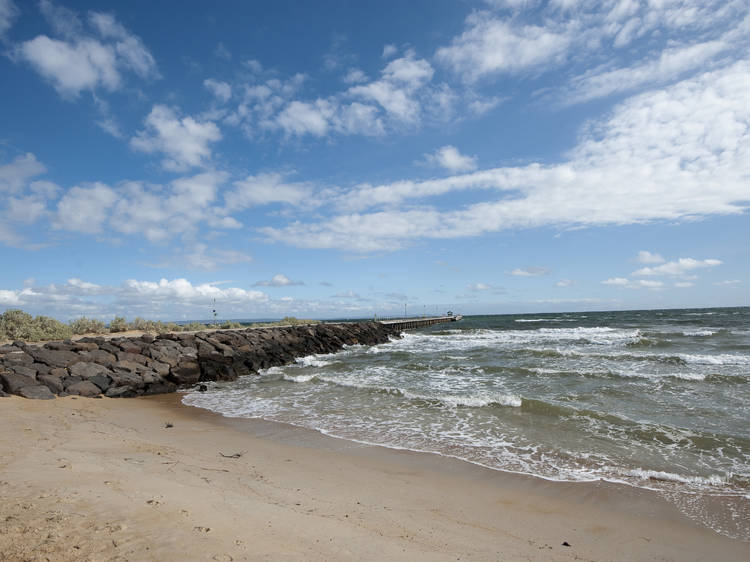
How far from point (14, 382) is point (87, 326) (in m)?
14.6

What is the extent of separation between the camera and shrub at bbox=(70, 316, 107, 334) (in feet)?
75.8

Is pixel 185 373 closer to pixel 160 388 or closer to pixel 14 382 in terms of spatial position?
pixel 160 388

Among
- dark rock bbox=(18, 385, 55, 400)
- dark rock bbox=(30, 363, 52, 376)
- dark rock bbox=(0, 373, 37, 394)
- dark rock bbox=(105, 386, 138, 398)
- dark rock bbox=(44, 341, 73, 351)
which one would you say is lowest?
dark rock bbox=(105, 386, 138, 398)

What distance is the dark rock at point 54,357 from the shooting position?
12.8m

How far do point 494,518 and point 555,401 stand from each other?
733cm

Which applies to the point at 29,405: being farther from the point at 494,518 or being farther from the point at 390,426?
the point at 494,518

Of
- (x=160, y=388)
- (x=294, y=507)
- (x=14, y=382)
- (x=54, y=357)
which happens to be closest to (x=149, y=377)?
(x=160, y=388)


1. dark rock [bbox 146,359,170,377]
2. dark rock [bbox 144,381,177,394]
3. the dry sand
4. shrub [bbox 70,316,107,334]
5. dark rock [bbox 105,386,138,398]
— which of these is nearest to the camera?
the dry sand

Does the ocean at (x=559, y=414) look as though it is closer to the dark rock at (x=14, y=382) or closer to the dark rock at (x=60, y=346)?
the dark rock at (x=14, y=382)

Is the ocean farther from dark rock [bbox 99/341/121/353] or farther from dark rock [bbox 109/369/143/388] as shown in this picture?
dark rock [bbox 99/341/121/353]

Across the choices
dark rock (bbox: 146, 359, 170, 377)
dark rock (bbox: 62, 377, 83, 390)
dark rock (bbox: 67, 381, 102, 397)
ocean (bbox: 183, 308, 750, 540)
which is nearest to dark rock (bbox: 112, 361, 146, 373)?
dark rock (bbox: 146, 359, 170, 377)

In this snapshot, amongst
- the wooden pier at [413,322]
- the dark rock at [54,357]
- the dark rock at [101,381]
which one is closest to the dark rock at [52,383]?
the dark rock at [101,381]

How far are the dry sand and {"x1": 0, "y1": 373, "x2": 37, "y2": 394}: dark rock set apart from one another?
406 cm

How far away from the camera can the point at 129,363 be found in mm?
14914
